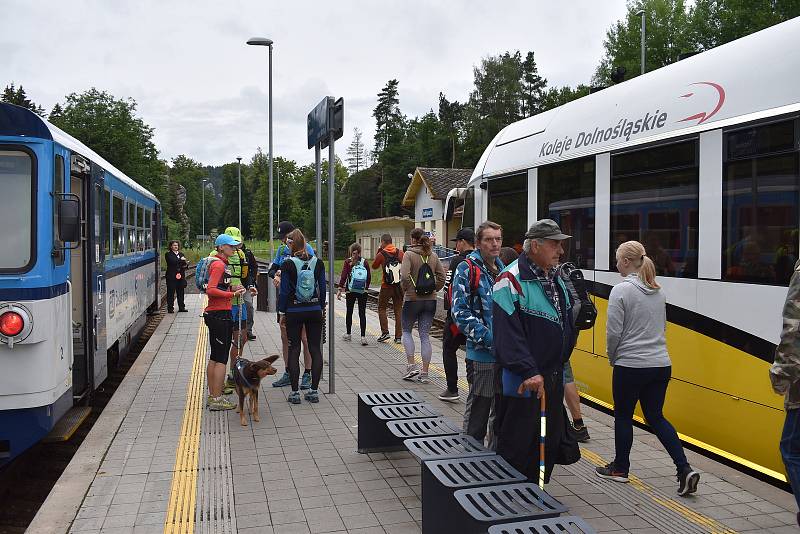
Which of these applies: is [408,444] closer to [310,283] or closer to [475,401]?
[475,401]

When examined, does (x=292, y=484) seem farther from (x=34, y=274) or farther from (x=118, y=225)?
(x=118, y=225)

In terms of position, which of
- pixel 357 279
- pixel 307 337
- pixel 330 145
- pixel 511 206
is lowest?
pixel 307 337

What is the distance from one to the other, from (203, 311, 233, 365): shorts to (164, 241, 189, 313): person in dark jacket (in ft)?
30.5

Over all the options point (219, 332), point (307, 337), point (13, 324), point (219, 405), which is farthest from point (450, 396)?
point (13, 324)

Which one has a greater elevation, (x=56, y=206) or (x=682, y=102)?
(x=682, y=102)

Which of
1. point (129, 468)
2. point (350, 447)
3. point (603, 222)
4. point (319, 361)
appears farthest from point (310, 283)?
point (603, 222)

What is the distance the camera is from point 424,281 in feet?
29.7

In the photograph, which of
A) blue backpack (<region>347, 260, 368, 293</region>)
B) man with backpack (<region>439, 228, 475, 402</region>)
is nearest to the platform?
man with backpack (<region>439, 228, 475, 402</region>)

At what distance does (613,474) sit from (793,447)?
63.8 inches

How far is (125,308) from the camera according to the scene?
10289mm

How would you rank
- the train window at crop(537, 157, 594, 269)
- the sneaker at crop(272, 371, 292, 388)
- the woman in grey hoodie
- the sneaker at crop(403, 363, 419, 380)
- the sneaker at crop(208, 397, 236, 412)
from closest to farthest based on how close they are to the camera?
the woman in grey hoodie
the sneaker at crop(208, 397, 236, 412)
the train window at crop(537, 157, 594, 269)
the sneaker at crop(272, 371, 292, 388)
the sneaker at crop(403, 363, 419, 380)

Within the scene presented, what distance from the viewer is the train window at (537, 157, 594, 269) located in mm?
7828

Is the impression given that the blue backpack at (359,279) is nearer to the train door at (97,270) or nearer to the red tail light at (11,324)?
the train door at (97,270)

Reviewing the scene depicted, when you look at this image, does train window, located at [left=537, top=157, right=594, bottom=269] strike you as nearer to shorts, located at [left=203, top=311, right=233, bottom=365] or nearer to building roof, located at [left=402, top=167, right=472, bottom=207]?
shorts, located at [left=203, top=311, right=233, bottom=365]
